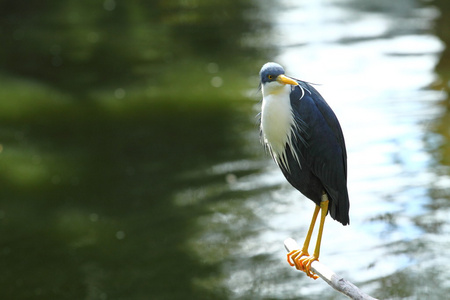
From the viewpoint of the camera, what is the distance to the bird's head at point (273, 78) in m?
2.27

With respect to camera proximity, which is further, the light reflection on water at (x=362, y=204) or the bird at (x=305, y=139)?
the light reflection on water at (x=362, y=204)

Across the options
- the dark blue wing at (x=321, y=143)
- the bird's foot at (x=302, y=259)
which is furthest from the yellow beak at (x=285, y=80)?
the bird's foot at (x=302, y=259)

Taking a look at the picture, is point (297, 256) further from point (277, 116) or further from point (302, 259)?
point (277, 116)

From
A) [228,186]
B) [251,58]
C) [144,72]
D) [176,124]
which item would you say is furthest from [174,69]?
[228,186]

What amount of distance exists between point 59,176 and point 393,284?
2.95m

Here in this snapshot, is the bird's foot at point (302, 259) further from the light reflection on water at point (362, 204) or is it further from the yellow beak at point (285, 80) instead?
the light reflection on water at point (362, 204)

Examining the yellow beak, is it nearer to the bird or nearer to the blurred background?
the bird

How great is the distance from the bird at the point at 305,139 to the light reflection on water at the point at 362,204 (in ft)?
7.13

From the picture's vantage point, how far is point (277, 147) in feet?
7.98

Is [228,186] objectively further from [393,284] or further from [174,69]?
[174,69]

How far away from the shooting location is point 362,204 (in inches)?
215

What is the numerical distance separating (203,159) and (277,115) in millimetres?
3802

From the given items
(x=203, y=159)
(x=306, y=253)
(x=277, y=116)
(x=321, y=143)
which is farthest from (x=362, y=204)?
(x=277, y=116)

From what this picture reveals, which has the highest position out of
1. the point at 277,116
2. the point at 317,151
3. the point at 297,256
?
the point at 277,116
